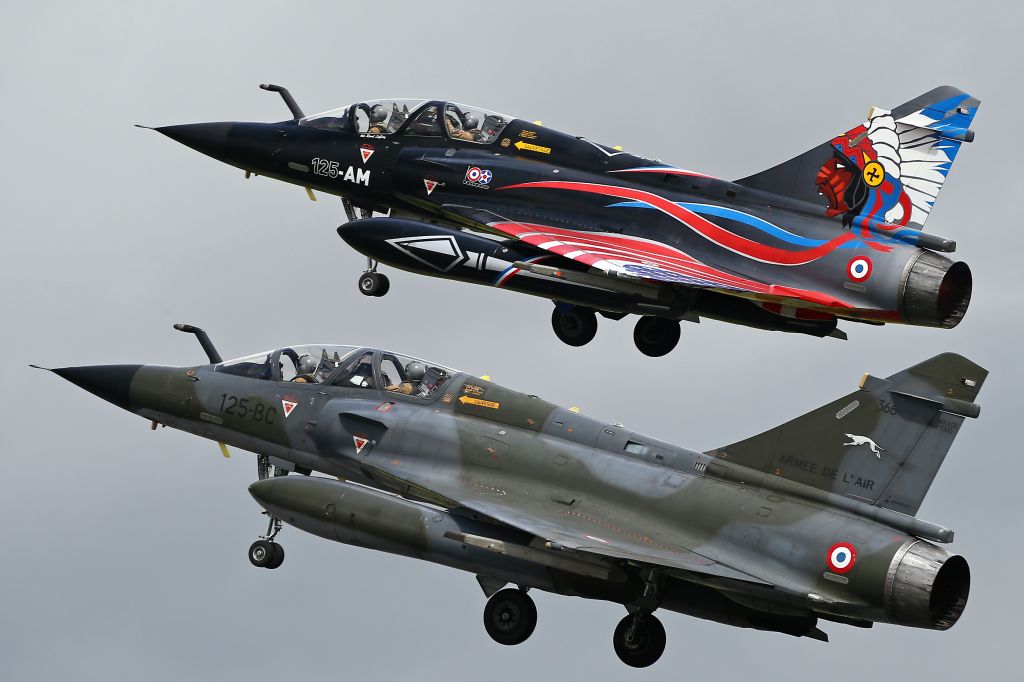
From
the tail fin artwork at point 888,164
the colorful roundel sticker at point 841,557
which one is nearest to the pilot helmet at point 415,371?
the tail fin artwork at point 888,164

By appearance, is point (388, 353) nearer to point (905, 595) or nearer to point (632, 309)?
point (632, 309)

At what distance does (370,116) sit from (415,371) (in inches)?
236

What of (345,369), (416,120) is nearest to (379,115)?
(416,120)

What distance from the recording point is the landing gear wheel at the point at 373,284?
4056cm

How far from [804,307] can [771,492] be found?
4144mm

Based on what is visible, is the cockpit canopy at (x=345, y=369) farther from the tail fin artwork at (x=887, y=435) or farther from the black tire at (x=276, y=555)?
the tail fin artwork at (x=887, y=435)

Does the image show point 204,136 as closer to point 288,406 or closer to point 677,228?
point 288,406

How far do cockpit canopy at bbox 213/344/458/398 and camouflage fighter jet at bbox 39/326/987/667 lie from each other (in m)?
0.03

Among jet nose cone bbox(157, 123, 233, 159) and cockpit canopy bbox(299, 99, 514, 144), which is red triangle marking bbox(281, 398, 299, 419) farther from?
jet nose cone bbox(157, 123, 233, 159)

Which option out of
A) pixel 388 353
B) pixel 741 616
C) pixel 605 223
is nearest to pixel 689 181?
pixel 605 223

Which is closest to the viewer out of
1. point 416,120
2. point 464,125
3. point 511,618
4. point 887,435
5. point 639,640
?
point 887,435

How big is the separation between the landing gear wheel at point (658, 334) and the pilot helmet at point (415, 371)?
3947 mm

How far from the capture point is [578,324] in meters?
39.1

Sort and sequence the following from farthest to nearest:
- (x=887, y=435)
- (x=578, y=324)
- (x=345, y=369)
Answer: (x=578, y=324) < (x=345, y=369) < (x=887, y=435)
